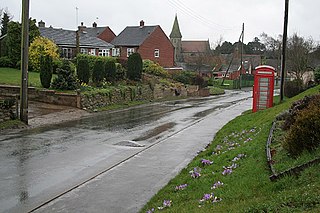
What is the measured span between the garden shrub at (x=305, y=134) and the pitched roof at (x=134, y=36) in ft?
176

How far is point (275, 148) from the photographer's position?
850cm

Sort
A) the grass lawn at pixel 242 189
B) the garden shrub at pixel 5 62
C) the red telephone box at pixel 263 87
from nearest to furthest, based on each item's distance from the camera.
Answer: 1. the grass lawn at pixel 242 189
2. the red telephone box at pixel 263 87
3. the garden shrub at pixel 5 62

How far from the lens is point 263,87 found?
21.6 m

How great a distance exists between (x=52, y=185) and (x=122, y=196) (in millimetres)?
1856

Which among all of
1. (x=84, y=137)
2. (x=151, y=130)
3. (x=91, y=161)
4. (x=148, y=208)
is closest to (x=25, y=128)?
(x=84, y=137)

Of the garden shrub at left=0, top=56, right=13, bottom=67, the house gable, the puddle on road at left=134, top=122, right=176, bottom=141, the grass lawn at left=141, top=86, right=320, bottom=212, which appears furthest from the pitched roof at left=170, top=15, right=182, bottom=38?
the grass lawn at left=141, top=86, right=320, bottom=212

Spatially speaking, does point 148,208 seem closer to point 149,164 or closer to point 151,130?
point 149,164

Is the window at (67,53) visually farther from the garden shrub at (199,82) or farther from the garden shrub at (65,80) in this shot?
the garden shrub at (65,80)

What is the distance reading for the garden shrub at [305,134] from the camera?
22.9 feet

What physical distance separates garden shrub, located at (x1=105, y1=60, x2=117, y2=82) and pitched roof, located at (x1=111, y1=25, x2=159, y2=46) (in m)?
28.0

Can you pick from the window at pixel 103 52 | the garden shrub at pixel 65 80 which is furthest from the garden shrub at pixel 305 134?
the window at pixel 103 52

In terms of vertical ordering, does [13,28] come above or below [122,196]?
above

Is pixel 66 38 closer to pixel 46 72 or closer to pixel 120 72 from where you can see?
pixel 120 72

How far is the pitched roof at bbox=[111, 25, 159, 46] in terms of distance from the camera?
60938mm
